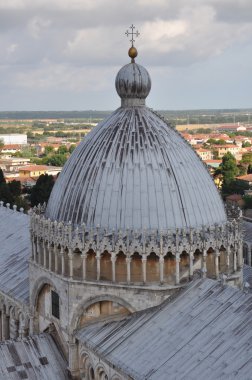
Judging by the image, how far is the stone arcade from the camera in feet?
72.3

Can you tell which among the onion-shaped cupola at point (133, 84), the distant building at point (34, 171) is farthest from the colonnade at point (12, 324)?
the distant building at point (34, 171)

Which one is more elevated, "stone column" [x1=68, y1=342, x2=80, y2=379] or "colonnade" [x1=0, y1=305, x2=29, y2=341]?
"stone column" [x1=68, y1=342, x2=80, y2=379]

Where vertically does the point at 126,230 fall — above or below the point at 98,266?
above

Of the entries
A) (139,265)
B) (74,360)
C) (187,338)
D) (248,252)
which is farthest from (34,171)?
(187,338)

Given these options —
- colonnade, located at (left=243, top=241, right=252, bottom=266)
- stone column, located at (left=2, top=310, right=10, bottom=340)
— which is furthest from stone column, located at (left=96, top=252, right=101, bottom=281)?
colonnade, located at (left=243, top=241, right=252, bottom=266)

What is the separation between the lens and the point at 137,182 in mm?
22719

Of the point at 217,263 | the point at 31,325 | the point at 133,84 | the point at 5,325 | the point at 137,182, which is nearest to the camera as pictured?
the point at 137,182

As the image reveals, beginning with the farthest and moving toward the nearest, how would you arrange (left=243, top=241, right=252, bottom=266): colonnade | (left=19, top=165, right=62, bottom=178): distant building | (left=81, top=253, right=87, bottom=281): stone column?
(left=19, top=165, right=62, bottom=178): distant building → (left=243, top=241, right=252, bottom=266): colonnade → (left=81, top=253, right=87, bottom=281): stone column

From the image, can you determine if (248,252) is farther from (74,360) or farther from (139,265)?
(139,265)

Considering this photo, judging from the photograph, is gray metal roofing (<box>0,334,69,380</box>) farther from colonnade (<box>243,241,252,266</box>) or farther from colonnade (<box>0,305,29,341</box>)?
colonnade (<box>243,241,252,266</box>)

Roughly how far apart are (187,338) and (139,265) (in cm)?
379

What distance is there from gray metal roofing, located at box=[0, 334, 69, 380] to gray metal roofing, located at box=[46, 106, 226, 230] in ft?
16.8

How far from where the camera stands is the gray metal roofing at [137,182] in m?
22.5

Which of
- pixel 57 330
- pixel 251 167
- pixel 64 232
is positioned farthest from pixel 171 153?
pixel 251 167
